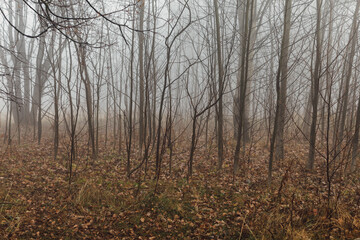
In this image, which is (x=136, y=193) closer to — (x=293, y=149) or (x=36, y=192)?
(x=36, y=192)

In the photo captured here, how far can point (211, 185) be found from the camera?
15.5 feet

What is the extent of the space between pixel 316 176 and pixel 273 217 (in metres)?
2.47

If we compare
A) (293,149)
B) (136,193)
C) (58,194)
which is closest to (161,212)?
(136,193)

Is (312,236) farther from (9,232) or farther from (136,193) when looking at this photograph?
(9,232)

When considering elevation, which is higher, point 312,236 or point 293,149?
point 293,149

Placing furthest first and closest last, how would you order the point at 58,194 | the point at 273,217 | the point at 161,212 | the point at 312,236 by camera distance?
the point at 58,194 → the point at 161,212 → the point at 273,217 → the point at 312,236

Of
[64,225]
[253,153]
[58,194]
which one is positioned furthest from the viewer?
[253,153]

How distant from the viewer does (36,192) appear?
4316 millimetres

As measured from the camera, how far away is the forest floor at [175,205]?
319cm

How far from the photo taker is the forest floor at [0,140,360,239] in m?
3.19

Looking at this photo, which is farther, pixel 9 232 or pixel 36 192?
pixel 36 192

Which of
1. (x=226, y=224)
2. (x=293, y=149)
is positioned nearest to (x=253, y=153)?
(x=293, y=149)

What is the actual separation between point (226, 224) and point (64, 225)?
2.41m

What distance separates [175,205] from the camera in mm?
3926
